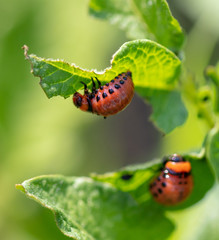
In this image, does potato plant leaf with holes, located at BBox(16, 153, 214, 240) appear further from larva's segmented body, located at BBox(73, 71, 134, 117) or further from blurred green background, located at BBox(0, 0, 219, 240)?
blurred green background, located at BBox(0, 0, 219, 240)

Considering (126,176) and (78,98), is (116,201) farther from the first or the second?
(78,98)

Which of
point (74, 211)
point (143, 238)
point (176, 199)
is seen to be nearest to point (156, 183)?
point (176, 199)

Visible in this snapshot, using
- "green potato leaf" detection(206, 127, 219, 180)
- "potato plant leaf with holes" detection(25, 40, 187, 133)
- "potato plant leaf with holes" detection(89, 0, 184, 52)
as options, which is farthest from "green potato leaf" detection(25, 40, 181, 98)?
"green potato leaf" detection(206, 127, 219, 180)

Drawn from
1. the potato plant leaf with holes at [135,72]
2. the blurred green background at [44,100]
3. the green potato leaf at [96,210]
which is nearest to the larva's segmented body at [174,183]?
the green potato leaf at [96,210]


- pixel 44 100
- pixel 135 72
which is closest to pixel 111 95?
pixel 135 72

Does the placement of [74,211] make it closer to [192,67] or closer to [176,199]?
[176,199]

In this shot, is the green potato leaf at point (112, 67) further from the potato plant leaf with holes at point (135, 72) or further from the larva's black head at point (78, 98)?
the larva's black head at point (78, 98)
